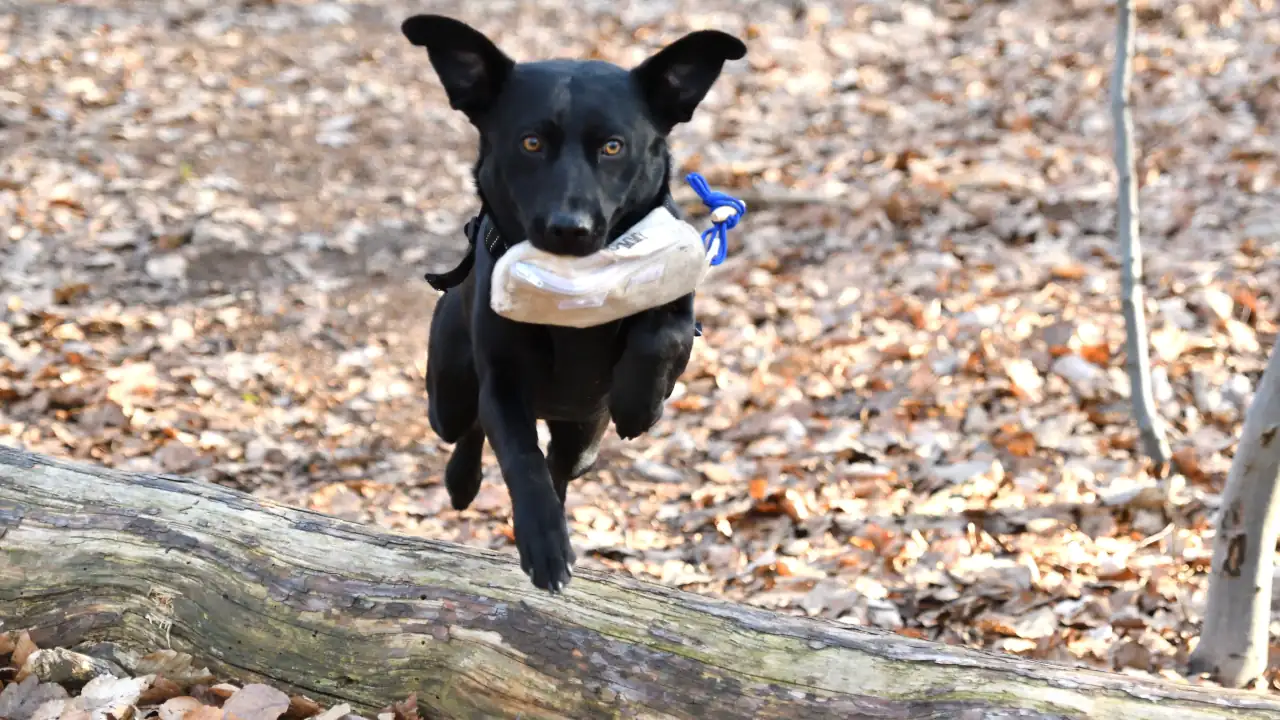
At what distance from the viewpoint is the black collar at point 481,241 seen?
10.5 ft

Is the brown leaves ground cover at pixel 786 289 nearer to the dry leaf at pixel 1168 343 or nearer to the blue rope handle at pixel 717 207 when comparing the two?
the dry leaf at pixel 1168 343

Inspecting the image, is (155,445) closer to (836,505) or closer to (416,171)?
(836,505)

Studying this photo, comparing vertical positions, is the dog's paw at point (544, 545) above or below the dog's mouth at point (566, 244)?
below

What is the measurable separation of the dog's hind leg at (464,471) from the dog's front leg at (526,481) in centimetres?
97

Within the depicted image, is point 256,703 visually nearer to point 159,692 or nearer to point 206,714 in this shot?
point 206,714

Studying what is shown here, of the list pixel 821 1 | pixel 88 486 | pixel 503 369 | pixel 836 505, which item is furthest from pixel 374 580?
pixel 821 1

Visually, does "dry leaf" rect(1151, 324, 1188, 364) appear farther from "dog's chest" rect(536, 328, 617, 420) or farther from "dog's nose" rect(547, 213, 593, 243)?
"dog's nose" rect(547, 213, 593, 243)

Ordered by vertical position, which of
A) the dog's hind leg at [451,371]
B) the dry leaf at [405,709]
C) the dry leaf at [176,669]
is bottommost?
the dry leaf at [176,669]

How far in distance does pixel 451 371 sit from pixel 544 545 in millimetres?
1105

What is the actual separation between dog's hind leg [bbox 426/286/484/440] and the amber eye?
2.99ft

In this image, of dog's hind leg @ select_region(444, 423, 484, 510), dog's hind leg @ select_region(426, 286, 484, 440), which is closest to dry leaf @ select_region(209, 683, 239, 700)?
dog's hind leg @ select_region(426, 286, 484, 440)

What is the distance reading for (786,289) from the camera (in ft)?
26.1

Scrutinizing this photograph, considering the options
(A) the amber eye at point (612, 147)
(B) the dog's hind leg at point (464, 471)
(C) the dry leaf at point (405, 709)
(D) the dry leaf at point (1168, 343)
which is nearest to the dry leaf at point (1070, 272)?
(D) the dry leaf at point (1168, 343)

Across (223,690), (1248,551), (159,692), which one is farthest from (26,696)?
(1248,551)
